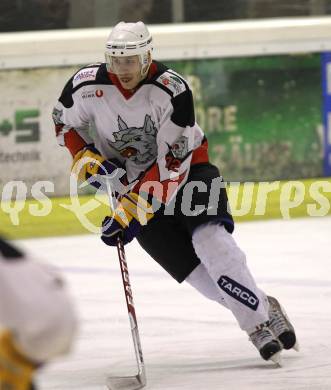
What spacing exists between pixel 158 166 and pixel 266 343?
1.94ft

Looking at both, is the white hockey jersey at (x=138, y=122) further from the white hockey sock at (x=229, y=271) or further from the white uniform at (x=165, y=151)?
the white hockey sock at (x=229, y=271)

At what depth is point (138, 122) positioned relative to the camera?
11.1ft

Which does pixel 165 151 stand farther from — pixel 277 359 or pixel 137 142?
pixel 277 359

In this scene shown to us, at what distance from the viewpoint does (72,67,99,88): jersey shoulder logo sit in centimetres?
337

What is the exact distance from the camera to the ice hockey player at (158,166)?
3303 mm

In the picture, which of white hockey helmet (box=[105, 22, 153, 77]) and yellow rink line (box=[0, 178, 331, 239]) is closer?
white hockey helmet (box=[105, 22, 153, 77])

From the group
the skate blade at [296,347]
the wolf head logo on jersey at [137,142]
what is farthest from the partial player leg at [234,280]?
the wolf head logo on jersey at [137,142]

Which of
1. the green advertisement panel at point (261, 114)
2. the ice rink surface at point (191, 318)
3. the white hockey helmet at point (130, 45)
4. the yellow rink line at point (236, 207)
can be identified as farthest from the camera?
the green advertisement panel at point (261, 114)

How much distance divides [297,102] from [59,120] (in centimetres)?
290

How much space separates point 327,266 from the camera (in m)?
4.95

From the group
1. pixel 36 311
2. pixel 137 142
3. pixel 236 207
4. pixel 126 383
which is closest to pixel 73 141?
pixel 137 142

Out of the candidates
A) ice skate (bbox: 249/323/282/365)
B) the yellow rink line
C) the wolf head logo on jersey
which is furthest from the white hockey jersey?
the yellow rink line

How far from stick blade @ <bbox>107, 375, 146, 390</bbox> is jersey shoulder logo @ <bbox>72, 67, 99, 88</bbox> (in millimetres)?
836

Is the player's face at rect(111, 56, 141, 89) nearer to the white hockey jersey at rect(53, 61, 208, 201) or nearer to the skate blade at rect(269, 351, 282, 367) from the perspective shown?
the white hockey jersey at rect(53, 61, 208, 201)
